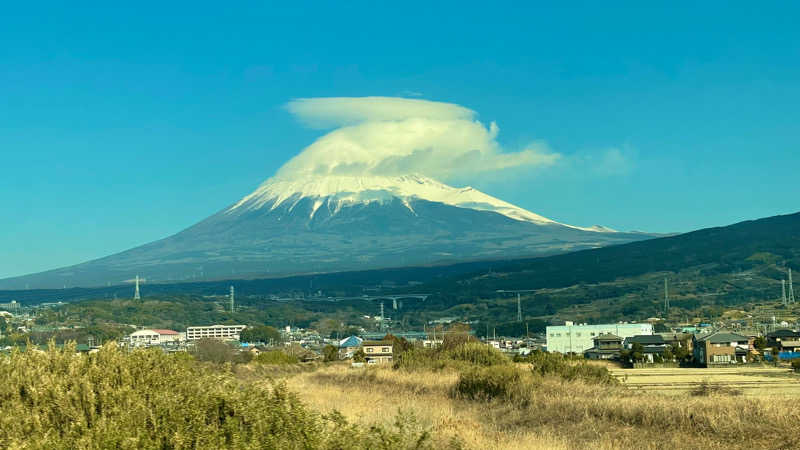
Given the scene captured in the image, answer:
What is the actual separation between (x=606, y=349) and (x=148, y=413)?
10075 centimetres

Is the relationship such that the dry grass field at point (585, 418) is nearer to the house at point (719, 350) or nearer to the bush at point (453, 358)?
the bush at point (453, 358)

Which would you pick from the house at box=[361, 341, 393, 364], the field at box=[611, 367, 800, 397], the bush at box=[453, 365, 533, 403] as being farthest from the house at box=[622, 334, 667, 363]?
the bush at box=[453, 365, 533, 403]

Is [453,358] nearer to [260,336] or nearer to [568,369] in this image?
[568,369]

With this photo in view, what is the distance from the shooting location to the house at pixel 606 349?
10442 centimetres

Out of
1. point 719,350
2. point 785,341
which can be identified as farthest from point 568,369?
point 785,341

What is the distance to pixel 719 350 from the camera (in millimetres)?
79688

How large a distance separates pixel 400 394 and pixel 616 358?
227 ft

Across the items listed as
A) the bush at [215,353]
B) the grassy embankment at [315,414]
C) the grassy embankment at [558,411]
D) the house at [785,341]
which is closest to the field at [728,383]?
the grassy embankment at [558,411]

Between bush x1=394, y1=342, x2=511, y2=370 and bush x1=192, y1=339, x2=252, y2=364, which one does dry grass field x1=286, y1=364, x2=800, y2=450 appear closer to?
bush x1=394, y1=342, x2=511, y2=370

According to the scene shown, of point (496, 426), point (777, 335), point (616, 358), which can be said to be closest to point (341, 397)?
point (496, 426)

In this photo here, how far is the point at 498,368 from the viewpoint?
31.3 meters

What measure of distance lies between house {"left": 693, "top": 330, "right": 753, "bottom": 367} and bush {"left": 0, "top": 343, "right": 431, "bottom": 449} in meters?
66.6

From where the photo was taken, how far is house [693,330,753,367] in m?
78.4

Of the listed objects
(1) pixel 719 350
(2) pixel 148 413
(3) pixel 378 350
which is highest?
(2) pixel 148 413
